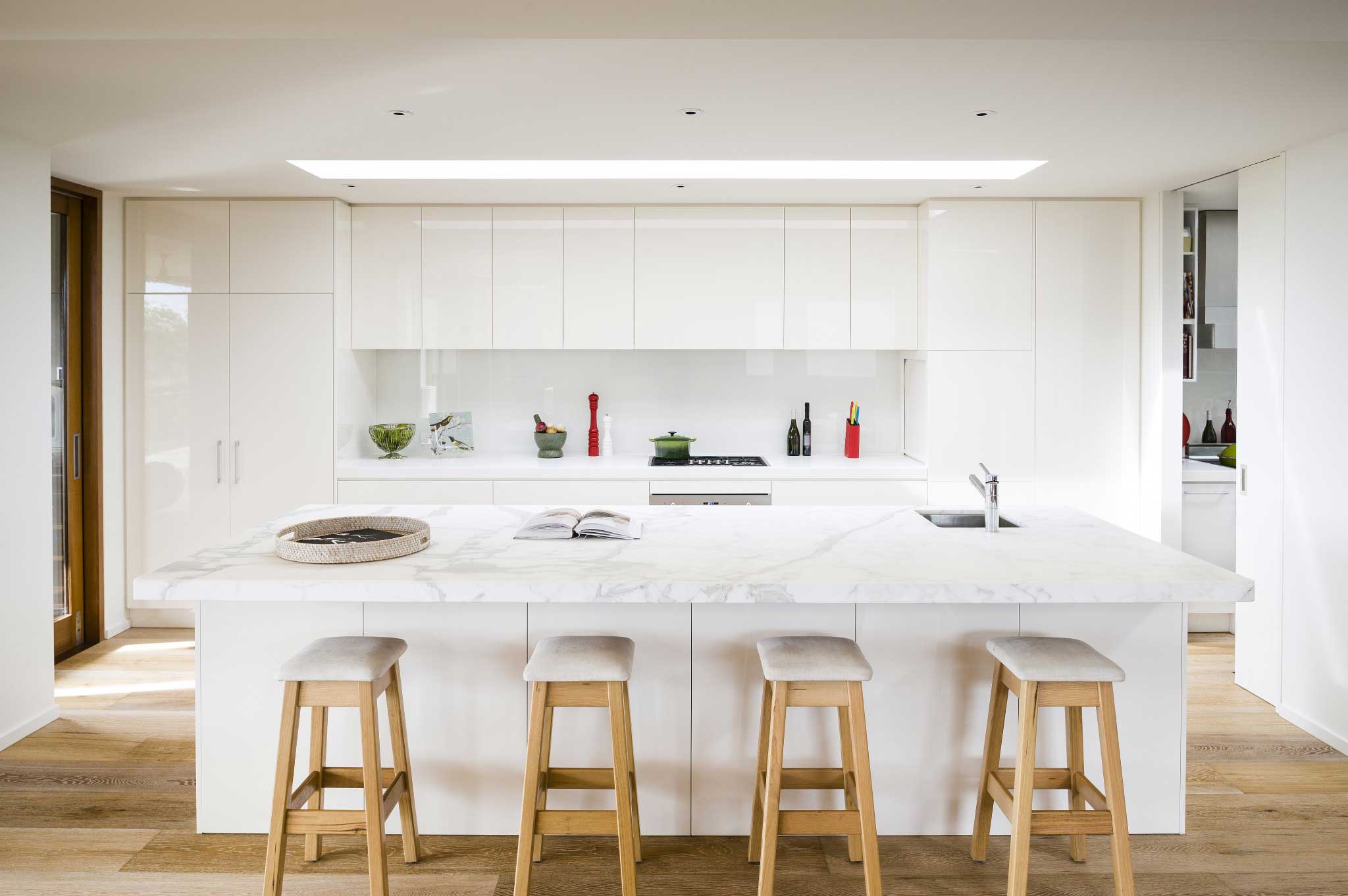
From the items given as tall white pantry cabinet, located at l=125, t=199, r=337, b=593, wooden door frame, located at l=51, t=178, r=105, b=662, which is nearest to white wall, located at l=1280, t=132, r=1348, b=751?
tall white pantry cabinet, located at l=125, t=199, r=337, b=593

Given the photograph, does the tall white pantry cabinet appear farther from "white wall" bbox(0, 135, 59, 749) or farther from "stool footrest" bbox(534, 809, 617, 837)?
"stool footrest" bbox(534, 809, 617, 837)

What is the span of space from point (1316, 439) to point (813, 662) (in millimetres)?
2569

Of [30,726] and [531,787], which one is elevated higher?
[531,787]

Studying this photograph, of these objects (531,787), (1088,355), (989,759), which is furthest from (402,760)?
(1088,355)

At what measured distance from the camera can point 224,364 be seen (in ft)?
15.7

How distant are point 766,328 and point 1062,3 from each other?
106 inches

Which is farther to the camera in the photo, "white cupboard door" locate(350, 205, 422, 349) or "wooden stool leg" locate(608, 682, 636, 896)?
"white cupboard door" locate(350, 205, 422, 349)

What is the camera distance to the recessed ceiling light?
4172 millimetres

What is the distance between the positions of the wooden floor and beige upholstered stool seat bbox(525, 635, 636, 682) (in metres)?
0.64

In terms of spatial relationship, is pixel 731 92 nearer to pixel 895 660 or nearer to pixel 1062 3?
pixel 1062 3

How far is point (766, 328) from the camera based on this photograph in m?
4.96

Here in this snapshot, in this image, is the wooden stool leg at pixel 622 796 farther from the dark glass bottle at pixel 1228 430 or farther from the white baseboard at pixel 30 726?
the dark glass bottle at pixel 1228 430

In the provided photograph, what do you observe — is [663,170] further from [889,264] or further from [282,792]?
[282,792]

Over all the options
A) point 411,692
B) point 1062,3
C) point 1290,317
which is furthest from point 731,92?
point 1290,317
